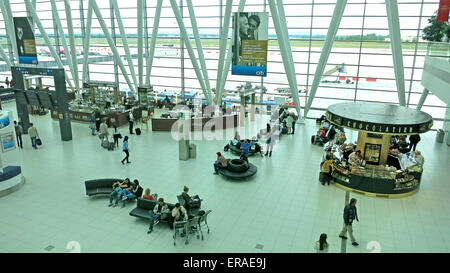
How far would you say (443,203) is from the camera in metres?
13.6

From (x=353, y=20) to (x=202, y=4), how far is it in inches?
511

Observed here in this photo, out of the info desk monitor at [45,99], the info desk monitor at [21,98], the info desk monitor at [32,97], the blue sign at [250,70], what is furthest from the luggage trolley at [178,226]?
the info desk monitor at [21,98]

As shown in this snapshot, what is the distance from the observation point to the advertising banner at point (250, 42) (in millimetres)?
18188

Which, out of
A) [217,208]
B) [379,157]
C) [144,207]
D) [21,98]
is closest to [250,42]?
[379,157]

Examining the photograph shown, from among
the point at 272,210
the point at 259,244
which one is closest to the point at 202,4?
the point at 272,210

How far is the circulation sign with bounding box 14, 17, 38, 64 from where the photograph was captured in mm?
22188

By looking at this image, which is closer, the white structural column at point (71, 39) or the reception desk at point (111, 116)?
the reception desk at point (111, 116)

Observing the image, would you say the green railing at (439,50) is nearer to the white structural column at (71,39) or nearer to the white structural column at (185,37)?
the white structural column at (185,37)

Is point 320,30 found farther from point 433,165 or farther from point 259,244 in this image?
point 259,244

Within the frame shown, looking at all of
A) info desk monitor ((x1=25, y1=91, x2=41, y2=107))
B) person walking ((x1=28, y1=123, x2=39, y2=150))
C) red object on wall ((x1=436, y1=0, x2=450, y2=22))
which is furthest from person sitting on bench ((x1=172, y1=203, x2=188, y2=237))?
red object on wall ((x1=436, y1=0, x2=450, y2=22))

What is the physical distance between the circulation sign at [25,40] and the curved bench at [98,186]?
13.9m

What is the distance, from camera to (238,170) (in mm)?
15570

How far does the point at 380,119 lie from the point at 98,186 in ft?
40.5

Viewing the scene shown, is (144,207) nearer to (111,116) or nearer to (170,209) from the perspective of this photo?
(170,209)
